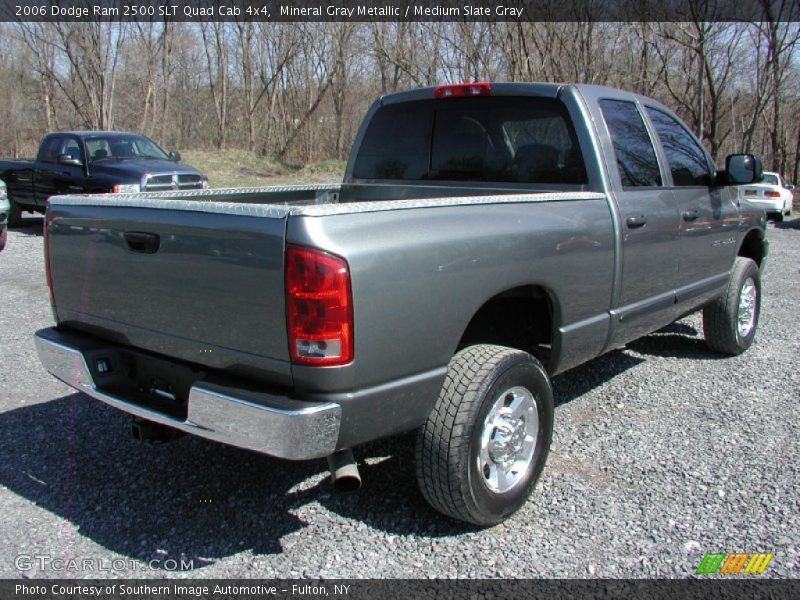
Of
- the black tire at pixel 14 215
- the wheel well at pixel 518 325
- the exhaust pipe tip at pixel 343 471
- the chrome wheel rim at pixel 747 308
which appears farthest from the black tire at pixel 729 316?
the black tire at pixel 14 215

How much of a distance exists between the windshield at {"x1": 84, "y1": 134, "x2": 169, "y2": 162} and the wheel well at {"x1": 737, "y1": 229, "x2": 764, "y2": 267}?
10.8 meters

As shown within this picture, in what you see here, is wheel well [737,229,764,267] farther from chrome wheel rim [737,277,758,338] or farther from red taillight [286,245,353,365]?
red taillight [286,245,353,365]

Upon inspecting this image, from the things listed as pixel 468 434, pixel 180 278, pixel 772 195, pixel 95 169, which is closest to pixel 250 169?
→ pixel 95 169

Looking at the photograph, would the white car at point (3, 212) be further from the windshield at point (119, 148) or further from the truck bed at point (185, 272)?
the truck bed at point (185, 272)

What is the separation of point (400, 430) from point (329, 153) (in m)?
32.2

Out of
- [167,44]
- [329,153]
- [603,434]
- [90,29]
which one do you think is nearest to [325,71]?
[329,153]

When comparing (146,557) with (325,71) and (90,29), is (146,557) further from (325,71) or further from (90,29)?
(325,71)

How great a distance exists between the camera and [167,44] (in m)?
29.7

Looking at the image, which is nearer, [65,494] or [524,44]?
[65,494]

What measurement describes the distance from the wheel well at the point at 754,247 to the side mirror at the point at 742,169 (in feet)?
3.70

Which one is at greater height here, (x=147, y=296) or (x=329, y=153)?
(x=329, y=153)

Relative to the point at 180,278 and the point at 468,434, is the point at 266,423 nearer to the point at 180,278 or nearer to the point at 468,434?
the point at 180,278

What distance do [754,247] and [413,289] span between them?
15.3 feet

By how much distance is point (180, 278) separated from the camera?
2.72m
